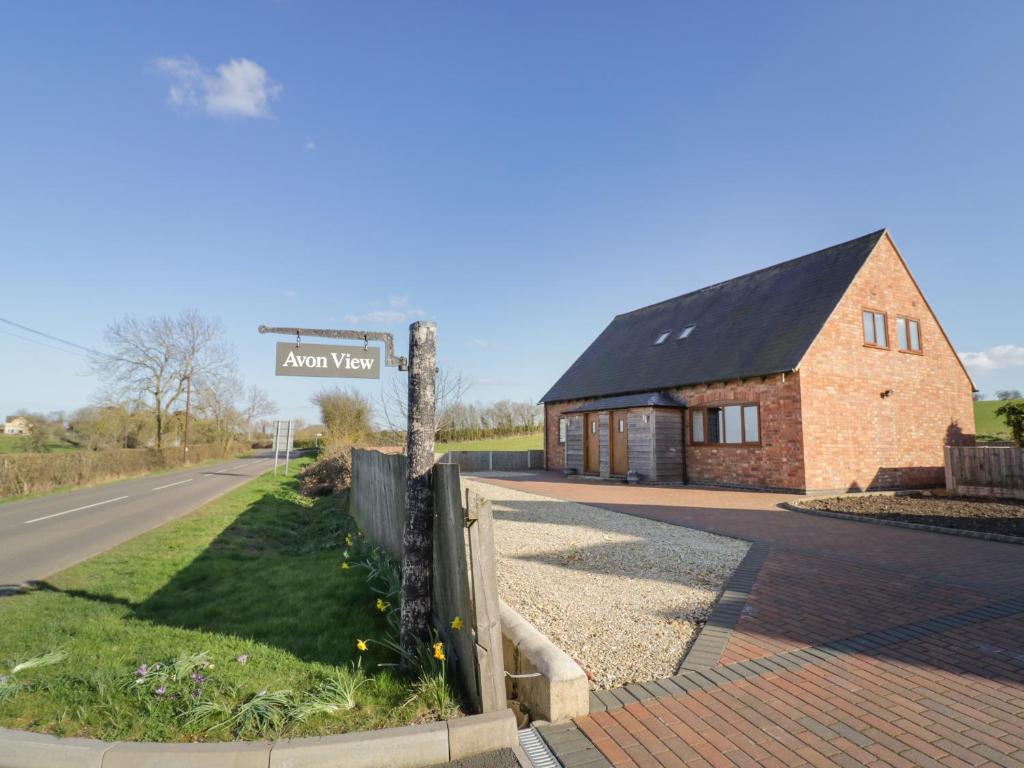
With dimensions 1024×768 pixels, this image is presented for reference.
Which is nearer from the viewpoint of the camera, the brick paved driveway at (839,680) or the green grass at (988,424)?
the brick paved driveway at (839,680)

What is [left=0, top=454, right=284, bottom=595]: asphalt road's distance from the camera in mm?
7978

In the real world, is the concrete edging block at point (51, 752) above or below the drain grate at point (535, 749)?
above

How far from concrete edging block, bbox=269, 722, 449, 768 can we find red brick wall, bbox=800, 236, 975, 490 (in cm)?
1367

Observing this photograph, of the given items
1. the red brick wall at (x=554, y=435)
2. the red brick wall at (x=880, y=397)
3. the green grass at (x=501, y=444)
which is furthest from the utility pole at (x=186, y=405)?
the red brick wall at (x=880, y=397)

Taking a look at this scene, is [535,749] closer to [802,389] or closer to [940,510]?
[940,510]

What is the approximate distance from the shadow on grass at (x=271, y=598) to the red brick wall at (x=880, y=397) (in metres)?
12.4

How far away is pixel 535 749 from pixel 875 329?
17.5m

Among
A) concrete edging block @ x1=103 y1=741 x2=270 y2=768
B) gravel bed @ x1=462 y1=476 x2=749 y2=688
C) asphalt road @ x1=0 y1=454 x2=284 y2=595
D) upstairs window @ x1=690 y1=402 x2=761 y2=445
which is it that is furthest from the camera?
upstairs window @ x1=690 y1=402 x2=761 y2=445

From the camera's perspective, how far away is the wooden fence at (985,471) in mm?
12711

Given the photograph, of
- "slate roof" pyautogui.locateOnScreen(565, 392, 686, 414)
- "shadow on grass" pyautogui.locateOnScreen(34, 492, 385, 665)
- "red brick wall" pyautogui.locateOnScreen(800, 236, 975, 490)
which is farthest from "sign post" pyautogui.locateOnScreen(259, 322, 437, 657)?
"slate roof" pyautogui.locateOnScreen(565, 392, 686, 414)

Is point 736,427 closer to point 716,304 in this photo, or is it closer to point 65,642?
point 716,304

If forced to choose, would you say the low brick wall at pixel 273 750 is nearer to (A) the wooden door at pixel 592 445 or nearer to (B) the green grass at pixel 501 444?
(A) the wooden door at pixel 592 445

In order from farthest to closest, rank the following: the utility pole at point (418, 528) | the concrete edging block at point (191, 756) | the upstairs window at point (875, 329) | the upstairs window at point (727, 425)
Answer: the upstairs window at point (875, 329) → the upstairs window at point (727, 425) → the utility pole at point (418, 528) → the concrete edging block at point (191, 756)

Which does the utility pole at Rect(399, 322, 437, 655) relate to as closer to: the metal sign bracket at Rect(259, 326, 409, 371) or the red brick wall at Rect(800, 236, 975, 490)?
the metal sign bracket at Rect(259, 326, 409, 371)
